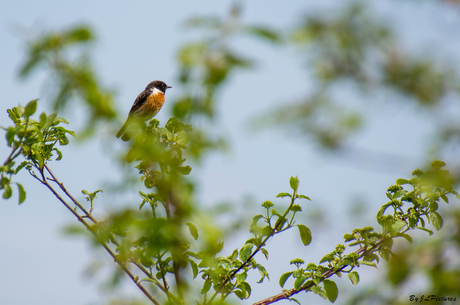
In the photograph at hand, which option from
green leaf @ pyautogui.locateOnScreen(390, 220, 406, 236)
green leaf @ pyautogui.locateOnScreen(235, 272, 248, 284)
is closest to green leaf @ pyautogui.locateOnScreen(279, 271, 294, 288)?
green leaf @ pyautogui.locateOnScreen(235, 272, 248, 284)

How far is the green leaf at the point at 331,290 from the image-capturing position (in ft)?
6.28

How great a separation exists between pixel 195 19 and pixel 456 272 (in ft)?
3.10

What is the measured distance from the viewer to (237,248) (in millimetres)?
2104

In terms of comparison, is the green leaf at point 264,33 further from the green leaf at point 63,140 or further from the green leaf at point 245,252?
the green leaf at point 63,140

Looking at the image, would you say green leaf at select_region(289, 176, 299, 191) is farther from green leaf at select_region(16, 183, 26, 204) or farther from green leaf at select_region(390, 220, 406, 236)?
green leaf at select_region(16, 183, 26, 204)

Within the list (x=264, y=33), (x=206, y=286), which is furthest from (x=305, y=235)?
(x=264, y=33)

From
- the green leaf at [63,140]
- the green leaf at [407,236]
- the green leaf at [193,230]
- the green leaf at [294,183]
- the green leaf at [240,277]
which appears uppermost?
the green leaf at [63,140]

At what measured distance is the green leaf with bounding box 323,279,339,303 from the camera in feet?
6.28

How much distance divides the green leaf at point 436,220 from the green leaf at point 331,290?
56 centimetres

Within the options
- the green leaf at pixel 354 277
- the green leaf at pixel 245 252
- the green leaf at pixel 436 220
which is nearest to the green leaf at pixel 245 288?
the green leaf at pixel 245 252

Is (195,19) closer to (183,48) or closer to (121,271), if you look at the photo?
(183,48)

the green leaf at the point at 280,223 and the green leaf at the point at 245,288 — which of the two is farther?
the green leaf at the point at 245,288

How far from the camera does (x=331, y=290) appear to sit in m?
1.92

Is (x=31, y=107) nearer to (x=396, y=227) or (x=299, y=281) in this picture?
(x=299, y=281)
